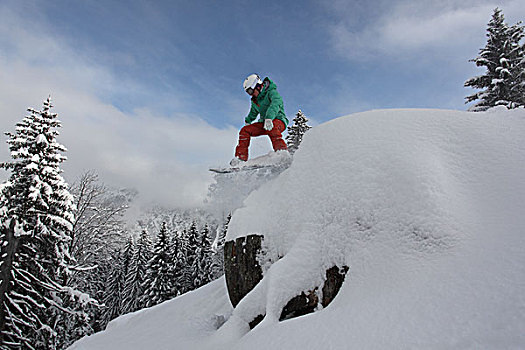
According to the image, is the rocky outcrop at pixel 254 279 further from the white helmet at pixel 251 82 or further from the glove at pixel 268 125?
the white helmet at pixel 251 82

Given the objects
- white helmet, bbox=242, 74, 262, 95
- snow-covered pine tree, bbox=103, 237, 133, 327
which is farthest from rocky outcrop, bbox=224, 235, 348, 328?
snow-covered pine tree, bbox=103, 237, 133, 327

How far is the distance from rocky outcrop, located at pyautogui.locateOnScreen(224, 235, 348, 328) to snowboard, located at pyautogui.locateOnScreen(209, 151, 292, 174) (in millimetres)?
1545

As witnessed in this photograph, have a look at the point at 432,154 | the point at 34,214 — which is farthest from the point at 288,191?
the point at 34,214

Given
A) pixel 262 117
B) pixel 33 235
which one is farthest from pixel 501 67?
pixel 33 235

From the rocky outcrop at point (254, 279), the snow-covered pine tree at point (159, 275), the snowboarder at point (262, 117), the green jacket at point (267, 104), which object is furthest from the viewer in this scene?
the snow-covered pine tree at point (159, 275)

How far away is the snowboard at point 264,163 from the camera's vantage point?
200 inches

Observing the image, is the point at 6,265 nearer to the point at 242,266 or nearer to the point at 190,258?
the point at 242,266

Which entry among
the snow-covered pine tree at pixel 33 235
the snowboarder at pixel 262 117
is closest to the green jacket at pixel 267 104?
the snowboarder at pixel 262 117

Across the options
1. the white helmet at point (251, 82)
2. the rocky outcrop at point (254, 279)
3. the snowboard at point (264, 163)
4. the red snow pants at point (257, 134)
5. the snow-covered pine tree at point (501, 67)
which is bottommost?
the rocky outcrop at point (254, 279)

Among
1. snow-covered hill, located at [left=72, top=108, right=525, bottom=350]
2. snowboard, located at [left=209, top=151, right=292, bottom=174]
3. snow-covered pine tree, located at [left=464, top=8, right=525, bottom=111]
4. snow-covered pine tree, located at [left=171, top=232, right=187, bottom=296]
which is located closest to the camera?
snow-covered hill, located at [left=72, top=108, right=525, bottom=350]

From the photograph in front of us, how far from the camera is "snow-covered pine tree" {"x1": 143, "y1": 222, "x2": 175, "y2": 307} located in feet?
74.8

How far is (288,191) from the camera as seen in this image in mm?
3748

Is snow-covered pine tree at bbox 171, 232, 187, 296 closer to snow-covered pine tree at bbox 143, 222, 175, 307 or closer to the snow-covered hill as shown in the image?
snow-covered pine tree at bbox 143, 222, 175, 307

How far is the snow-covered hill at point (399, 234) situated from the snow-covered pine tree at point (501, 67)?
1115 centimetres
